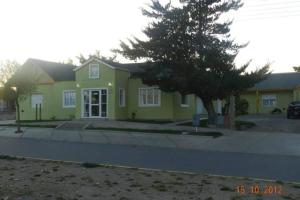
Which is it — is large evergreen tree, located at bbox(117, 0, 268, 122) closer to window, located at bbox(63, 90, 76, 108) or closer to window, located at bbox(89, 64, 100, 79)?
window, located at bbox(89, 64, 100, 79)

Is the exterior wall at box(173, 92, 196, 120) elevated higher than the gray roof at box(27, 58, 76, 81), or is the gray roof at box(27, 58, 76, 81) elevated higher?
the gray roof at box(27, 58, 76, 81)

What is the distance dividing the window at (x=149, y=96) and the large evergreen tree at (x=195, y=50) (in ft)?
14.3

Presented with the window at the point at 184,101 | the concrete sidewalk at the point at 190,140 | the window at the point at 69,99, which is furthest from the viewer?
the window at the point at 69,99

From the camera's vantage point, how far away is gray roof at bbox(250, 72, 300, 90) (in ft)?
160

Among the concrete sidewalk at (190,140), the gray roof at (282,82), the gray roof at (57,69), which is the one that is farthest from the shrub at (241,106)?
the concrete sidewalk at (190,140)

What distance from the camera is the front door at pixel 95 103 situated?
3353 centimetres

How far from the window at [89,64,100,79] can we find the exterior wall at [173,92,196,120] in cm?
583

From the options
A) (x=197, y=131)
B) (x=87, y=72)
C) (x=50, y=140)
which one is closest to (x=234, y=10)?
(x=197, y=131)

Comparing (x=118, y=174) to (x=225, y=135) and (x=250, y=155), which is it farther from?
(x=225, y=135)

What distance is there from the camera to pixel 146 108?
34.4 metres

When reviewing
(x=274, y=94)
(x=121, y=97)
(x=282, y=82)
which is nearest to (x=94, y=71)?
(x=121, y=97)

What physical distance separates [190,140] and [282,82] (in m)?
31.3

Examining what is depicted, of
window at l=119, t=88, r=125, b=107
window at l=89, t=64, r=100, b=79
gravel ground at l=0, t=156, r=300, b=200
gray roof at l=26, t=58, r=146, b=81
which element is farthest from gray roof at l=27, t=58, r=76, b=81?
gravel ground at l=0, t=156, r=300, b=200

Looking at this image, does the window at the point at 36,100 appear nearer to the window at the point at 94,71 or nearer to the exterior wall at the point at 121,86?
the window at the point at 94,71
